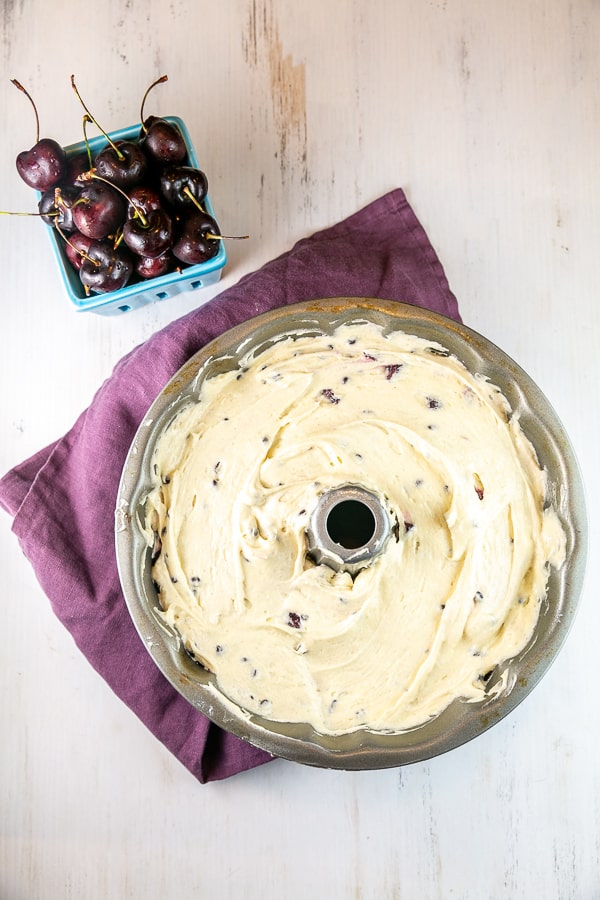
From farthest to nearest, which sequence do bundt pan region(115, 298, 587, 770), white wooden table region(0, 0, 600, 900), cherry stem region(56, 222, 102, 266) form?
white wooden table region(0, 0, 600, 900), cherry stem region(56, 222, 102, 266), bundt pan region(115, 298, 587, 770)

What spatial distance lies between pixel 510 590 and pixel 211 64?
858 mm

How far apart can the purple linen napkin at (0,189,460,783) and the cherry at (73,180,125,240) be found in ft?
0.47

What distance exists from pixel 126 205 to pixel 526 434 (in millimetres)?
544

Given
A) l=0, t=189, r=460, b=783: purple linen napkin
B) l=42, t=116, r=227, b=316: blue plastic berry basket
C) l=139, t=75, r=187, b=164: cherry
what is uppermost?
l=139, t=75, r=187, b=164: cherry

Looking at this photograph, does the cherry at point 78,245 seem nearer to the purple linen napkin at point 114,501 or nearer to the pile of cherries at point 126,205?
the pile of cherries at point 126,205

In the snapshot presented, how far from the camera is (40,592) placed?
44.0 inches

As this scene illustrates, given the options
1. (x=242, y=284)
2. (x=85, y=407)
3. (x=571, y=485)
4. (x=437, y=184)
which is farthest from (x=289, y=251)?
(x=571, y=485)

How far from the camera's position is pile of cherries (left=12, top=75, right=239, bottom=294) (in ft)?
3.13

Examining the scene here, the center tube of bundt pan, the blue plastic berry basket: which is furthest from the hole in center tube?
the blue plastic berry basket

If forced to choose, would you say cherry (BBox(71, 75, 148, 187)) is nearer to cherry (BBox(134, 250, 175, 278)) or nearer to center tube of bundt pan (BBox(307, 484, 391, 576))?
cherry (BBox(134, 250, 175, 278))

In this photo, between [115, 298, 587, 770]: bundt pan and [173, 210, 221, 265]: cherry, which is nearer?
[115, 298, 587, 770]: bundt pan

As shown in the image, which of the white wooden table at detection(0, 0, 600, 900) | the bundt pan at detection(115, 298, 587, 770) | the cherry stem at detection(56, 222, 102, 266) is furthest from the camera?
the white wooden table at detection(0, 0, 600, 900)

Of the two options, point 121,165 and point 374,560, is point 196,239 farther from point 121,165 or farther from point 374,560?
point 374,560

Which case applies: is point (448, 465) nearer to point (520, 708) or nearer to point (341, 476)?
point (341, 476)
